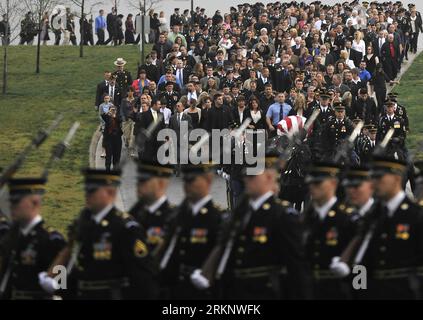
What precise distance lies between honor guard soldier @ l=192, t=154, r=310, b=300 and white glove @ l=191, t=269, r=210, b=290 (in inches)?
0.5

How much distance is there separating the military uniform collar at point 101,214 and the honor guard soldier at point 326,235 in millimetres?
1894

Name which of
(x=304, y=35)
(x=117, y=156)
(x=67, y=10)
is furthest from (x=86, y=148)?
(x=67, y=10)

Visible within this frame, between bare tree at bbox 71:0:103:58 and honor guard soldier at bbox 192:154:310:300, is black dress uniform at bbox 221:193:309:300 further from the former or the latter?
bare tree at bbox 71:0:103:58

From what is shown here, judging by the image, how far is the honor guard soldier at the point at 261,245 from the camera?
13797 millimetres

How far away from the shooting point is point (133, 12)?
181ft

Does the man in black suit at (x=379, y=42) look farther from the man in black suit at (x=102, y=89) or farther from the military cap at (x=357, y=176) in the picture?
the military cap at (x=357, y=176)

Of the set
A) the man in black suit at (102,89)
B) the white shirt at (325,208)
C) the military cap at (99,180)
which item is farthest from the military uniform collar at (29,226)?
the man in black suit at (102,89)

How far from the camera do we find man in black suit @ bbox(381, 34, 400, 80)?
39.3 metres

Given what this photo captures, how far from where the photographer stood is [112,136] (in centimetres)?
3009

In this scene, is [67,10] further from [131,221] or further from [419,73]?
[131,221]

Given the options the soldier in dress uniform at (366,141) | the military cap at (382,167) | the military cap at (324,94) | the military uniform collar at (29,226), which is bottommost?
the soldier in dress uniform at (366,141)

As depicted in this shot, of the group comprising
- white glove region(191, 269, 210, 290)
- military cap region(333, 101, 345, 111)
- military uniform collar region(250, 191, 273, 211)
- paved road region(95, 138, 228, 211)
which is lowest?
paved road region(95, 138, 228, 211)

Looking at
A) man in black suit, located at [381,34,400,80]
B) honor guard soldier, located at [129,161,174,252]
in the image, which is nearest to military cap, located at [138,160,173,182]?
honor guard soldier, located at [129,161,174,252]

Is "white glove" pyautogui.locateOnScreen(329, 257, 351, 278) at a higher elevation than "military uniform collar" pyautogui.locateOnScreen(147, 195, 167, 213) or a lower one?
lower
